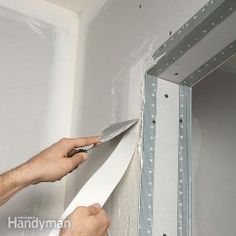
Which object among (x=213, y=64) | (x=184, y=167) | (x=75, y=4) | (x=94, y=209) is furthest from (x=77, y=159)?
(x=75, y=4)

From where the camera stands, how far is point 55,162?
1285 millimetres

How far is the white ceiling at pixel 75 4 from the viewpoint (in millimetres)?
1900

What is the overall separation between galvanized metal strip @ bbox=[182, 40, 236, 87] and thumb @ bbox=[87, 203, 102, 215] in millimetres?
462

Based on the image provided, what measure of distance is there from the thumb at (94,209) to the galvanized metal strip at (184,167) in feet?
0.76

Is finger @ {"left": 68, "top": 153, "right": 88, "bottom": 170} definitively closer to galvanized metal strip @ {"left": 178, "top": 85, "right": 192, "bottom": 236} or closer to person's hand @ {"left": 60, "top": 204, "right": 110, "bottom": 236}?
person's hand @ {"left": 60, "top": 204, "right": 110, "bottom": 236}

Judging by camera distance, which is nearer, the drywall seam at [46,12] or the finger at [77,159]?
the finger at [77,159]

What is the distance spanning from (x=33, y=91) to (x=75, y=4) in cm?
48

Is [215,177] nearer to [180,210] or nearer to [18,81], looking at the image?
[180,210]

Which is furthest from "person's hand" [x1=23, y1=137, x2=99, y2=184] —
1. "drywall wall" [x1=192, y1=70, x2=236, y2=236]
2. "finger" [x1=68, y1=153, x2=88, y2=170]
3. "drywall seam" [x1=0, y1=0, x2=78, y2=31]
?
"drywall seam" [x1=0, y1=0, x2=78, y2=31]

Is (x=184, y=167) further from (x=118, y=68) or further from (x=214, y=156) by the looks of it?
(x=214, y=156)

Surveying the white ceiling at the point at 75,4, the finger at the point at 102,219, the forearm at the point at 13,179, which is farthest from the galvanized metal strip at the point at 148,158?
the white ceiling at the point at 75,4

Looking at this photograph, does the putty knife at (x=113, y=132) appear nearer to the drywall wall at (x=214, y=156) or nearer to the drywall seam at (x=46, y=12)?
the drywall wall at (x=214, y=156)

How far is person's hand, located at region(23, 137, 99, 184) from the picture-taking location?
4.20 feet

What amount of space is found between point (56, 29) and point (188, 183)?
1.04 metres
